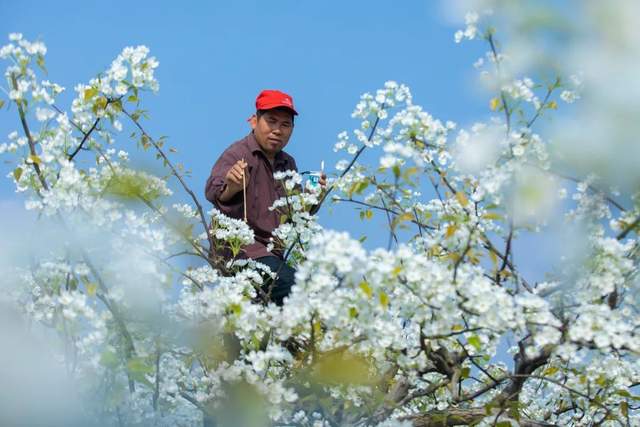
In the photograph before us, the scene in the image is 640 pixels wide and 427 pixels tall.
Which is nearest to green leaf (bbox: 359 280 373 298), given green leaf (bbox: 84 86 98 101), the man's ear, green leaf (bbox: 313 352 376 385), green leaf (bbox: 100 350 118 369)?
green leaf (bbox: 313 352 376 385)

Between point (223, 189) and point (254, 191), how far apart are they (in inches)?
7.4

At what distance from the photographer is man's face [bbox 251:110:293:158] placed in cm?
462

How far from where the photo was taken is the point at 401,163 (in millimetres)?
2955

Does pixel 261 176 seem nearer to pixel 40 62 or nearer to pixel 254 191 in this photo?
pixel 254 191

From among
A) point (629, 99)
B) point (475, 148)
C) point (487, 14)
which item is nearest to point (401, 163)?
point (475, 148)

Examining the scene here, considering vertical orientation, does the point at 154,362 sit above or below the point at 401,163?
below

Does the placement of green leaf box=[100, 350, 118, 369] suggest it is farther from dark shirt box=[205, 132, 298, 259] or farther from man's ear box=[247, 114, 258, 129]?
man's ear box=[247, 114, 258, 129]

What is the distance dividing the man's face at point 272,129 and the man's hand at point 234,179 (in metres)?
0.29

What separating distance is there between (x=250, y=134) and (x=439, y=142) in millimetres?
1708

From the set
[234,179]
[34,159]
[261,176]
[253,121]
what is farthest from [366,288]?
[253,121]

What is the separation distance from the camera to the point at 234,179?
168 inches

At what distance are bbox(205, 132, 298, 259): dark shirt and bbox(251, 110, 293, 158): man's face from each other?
50 millimetres

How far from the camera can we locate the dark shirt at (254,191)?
4.41 metres

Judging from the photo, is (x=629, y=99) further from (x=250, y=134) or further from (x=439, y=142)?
(x=250, y=134)
